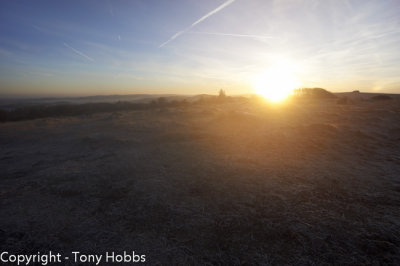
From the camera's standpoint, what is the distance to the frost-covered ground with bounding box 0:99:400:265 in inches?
134

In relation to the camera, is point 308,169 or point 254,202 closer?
point 254,202

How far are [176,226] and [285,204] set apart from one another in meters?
2.69

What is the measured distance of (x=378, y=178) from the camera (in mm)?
5938

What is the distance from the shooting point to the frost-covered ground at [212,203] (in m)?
3.41

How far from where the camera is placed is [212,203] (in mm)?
4793

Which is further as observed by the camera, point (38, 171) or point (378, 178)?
point (38, 171)

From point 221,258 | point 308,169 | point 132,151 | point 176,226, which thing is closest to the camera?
point 221,258

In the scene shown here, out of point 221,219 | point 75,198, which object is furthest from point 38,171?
point 221,219

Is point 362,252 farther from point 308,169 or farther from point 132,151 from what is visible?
point 132,151

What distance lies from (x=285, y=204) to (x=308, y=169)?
2684 mm

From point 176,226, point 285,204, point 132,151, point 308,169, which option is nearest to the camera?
point 176,226

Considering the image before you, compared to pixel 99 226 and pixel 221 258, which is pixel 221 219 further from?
pixel 99 226

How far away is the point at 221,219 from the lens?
13.7ft

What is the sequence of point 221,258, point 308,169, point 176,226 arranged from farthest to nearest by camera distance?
point 308,169, point 176,226, point 221,258
